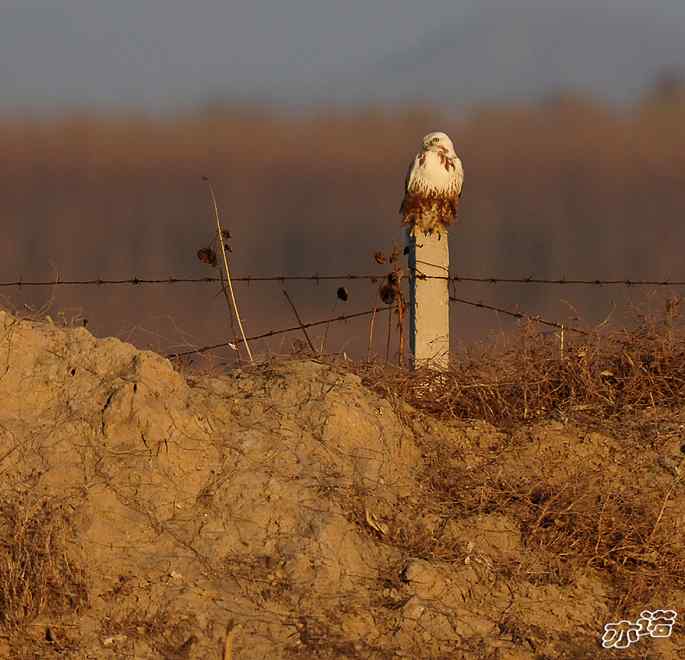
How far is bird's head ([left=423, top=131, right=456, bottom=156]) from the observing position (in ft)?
21.1

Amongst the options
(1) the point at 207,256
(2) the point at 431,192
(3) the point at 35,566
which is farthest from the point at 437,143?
(3) the point at 35,566

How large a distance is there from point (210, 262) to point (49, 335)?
4.47 ft

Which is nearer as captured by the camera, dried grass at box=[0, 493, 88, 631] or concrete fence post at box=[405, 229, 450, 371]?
dried grass at box=[0, 493, 88, 631]

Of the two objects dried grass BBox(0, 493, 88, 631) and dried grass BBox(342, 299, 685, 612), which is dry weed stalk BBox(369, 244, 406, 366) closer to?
dried grass BBox(342, 299, 685, 612)

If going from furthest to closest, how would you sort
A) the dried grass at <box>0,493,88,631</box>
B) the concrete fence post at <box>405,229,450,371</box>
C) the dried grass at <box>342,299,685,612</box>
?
the concrete fence post at <box>405,229,450,371</box>
the dried grass at <box>342,299,685,612</box>
the dried grass at <box>0,493,88,631</box>

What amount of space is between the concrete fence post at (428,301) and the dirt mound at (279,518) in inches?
24.8

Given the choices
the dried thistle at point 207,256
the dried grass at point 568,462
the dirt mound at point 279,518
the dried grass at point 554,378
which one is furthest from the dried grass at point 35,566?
the dried thistle at point 207,256

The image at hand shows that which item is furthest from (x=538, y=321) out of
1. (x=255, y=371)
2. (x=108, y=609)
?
(x=108, y=609)

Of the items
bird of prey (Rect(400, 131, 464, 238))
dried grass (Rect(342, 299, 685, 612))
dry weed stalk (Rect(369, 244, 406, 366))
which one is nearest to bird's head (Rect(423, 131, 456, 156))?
→ bird of prey (Rect(400, 131, 464, 238))

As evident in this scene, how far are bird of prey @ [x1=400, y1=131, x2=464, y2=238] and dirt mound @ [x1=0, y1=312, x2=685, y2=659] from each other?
1102 millimetres

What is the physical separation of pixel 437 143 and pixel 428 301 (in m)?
0.84

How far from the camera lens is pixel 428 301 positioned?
630 cm

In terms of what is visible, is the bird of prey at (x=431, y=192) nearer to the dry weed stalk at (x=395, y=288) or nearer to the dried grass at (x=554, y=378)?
the dry weed stalk at (x=395, y=288)

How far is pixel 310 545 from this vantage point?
15.5ft
